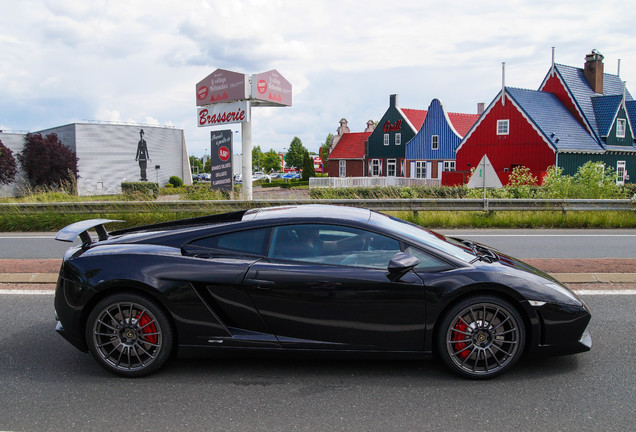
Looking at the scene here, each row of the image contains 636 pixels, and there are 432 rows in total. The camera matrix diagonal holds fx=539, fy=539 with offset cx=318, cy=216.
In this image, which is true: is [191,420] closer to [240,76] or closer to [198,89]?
[240,76]

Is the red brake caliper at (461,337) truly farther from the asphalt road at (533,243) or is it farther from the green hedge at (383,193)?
the green hedge at (383,193)

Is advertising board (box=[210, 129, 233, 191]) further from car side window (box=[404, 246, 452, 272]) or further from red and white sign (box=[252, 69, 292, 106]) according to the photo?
car side window (box=[404, 246, 452, 272])

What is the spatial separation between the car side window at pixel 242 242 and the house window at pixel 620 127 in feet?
133

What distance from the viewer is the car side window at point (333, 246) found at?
13.5 feet

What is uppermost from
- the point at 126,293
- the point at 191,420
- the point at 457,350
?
the point at 126,293

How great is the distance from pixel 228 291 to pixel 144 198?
12012mm

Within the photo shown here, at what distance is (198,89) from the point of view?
82.6 ft

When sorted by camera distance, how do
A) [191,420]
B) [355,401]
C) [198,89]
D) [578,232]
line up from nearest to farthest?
[191,420] → [355,401] → [578,232] → [198,89]

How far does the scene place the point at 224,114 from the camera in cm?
2427

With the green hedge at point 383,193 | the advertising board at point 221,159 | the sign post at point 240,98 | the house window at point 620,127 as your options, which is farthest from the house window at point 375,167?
the green hedge at point 383,193

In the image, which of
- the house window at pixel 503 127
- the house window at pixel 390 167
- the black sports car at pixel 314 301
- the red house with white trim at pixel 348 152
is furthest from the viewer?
the red house with white trim at pixel 348 152

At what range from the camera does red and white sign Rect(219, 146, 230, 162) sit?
2338 cm

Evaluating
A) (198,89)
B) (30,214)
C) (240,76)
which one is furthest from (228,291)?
(198,89)

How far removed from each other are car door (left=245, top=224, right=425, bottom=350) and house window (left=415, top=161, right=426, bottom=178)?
48.6 meters
